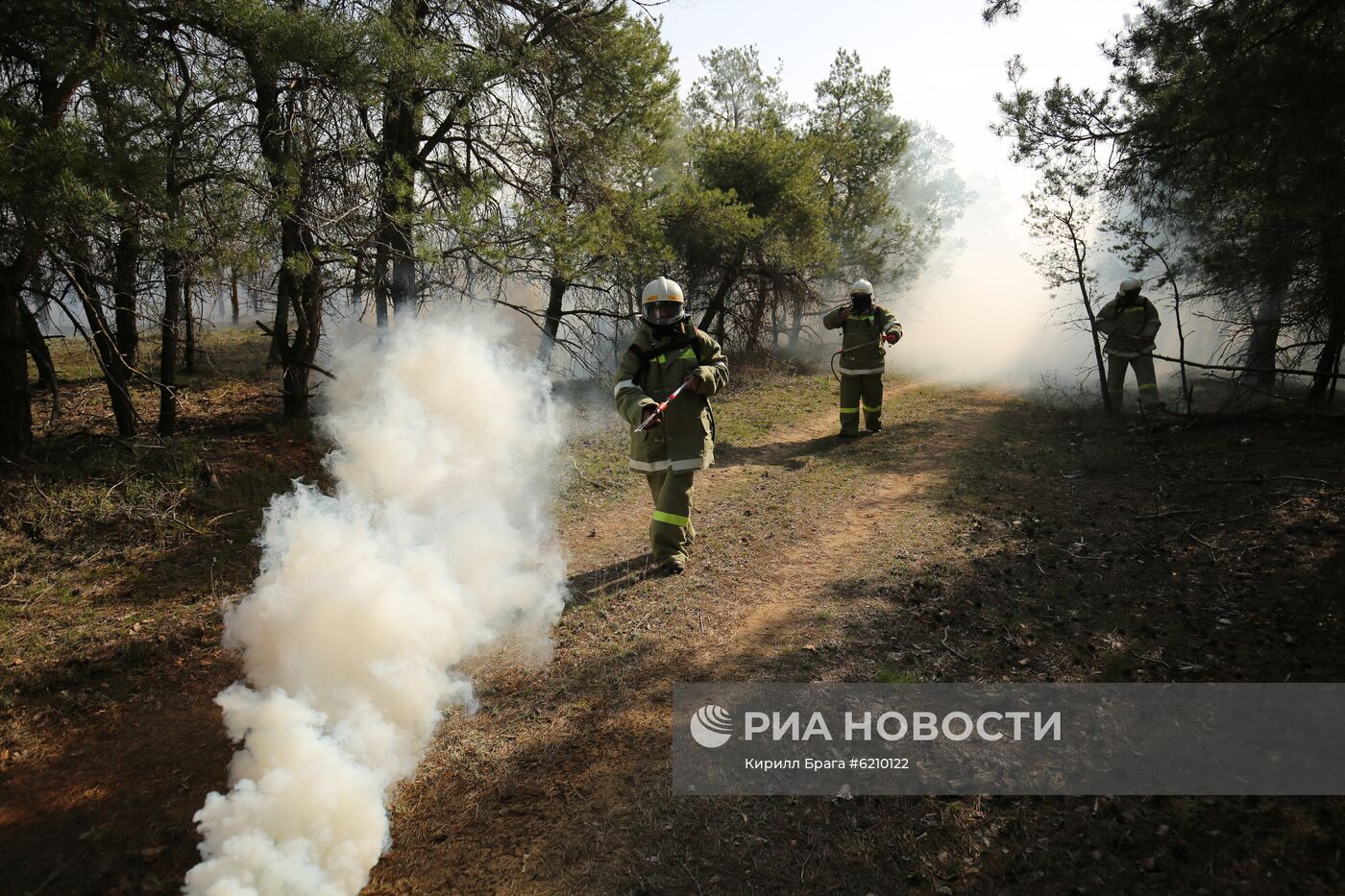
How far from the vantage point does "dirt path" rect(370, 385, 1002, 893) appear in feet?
11.7

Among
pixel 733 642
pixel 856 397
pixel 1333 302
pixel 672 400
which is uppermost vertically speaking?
pixel 1333 302

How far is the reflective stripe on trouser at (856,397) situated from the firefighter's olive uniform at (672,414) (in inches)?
225

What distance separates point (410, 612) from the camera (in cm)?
454

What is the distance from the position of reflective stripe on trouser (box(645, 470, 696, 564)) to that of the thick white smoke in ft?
3.45

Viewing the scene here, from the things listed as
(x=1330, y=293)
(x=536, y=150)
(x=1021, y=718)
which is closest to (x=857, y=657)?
(x=1021, y=718)

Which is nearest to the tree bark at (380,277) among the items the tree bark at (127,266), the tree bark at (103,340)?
the tree bark at (127,266)

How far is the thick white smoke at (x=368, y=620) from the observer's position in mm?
3314

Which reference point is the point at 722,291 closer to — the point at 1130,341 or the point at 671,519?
the point at 1130,341

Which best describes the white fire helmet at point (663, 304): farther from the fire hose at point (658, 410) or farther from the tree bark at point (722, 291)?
the tree bark at point (722, 291)

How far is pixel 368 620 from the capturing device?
14.0 ft

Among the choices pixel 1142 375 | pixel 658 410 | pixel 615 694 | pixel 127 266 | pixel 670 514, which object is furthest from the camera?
pixel 1142 375

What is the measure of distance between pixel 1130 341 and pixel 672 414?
9.88 m

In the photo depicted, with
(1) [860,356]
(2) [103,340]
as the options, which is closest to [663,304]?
(1) [860,356]

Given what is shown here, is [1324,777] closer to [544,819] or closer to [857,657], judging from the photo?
[857,657]
